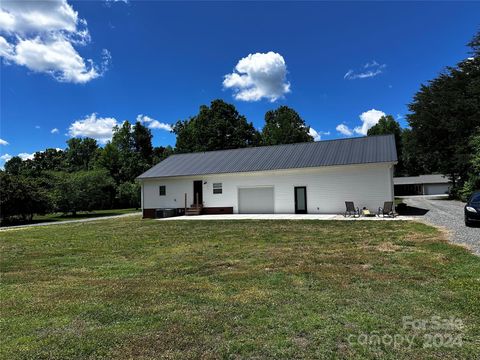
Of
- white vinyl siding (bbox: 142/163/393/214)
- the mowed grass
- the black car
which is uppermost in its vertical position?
white vinyl siding (bbox: 142/163/393/214)

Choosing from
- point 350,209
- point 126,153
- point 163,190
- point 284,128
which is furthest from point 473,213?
point 126,153

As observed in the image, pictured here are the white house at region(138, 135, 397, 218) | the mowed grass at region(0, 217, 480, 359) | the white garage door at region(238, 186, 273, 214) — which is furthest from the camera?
the white garage door at region(238, 186, 273, 214)

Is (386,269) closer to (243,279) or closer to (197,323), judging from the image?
(243,279)

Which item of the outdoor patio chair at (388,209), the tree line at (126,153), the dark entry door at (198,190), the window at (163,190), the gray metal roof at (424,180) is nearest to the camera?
the outdoor patio chair at (388,209)

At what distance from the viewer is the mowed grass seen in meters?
3.28

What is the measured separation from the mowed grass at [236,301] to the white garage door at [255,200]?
14.2m

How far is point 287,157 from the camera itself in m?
23.7

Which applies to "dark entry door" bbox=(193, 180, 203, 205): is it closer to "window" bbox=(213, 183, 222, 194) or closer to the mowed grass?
"window" bbox=(213, 183, 222, 194)

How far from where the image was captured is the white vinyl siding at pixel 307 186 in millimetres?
19531

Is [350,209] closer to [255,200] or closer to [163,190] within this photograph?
[255,200]

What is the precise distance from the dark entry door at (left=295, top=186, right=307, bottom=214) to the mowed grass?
42.2 ft

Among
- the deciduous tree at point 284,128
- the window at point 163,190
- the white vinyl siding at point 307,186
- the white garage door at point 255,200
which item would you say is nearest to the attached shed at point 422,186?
the deciduous tree at point 284,128

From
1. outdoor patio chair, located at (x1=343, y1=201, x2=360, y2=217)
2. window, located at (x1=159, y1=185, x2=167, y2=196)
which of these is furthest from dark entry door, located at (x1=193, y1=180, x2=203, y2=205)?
outdoor patio chair, located at (x1=343, y1=201, x2=360, y2=217)

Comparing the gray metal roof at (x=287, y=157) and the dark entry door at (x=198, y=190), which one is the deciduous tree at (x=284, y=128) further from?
the dark entry door at (x=198, y=190)
